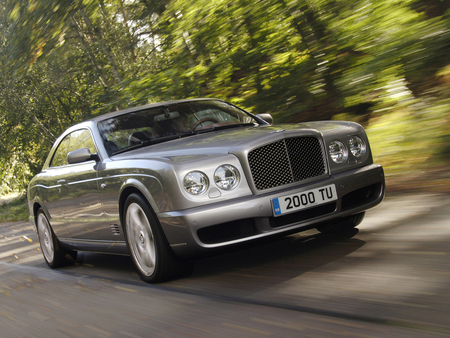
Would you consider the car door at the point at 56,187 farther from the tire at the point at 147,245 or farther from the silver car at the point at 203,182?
the tire at the point at 147,245

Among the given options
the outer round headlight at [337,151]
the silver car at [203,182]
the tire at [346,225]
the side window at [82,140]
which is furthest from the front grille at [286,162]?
the side window at [82,140]

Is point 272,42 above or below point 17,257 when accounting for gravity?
above

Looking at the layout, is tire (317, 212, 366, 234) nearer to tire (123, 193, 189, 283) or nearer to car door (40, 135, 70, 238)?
tire (123, 193, 189, 283)

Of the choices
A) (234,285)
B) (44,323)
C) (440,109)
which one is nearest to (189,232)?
(234,285)

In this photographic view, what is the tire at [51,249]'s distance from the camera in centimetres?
671

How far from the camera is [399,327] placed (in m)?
2.69

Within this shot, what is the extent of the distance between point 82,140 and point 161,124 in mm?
983

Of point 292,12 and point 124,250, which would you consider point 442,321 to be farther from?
point 292,12

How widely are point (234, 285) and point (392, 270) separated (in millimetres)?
1053

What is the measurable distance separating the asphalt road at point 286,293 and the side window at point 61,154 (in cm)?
138

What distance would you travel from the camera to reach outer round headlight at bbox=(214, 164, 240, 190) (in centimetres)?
413

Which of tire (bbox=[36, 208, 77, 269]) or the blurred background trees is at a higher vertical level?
the blurred background trees

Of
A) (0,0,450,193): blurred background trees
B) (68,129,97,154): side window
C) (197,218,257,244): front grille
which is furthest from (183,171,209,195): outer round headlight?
(0,0,450,193): blurred background trees

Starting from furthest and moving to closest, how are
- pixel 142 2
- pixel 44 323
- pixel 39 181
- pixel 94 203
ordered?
pixel 142 2
pixel 39 181
pixel 94 203
pixel 44 323
